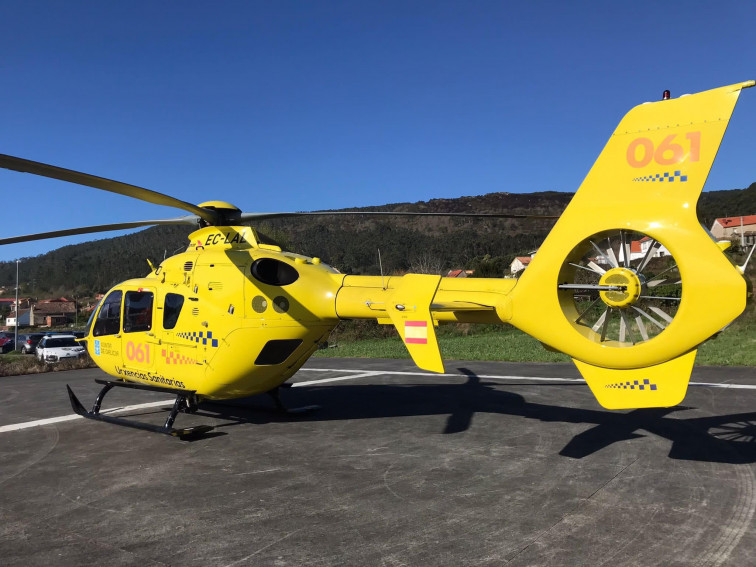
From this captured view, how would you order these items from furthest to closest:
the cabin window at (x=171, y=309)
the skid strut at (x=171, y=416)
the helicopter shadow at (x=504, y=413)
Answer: the cabin window at (x=171, y=309) → the skid strut at (x=171, y=416) → the helicopter shadow at (x=504, y=413)

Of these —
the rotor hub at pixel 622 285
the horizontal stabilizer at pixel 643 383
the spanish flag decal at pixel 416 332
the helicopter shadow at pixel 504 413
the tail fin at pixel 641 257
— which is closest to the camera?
the tail fin at pixel 641 257

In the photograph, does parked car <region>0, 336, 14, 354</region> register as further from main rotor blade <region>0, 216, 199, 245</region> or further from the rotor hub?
the rotor hub

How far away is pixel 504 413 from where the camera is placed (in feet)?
31.9

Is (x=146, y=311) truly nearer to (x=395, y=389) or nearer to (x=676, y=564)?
(x=395, y=389)

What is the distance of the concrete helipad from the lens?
4602mm

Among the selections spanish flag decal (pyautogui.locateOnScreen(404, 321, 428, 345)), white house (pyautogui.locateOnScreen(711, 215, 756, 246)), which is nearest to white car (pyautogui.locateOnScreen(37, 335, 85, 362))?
spanish flag decal (pyautogui.locateOnScreen(404, 321, 428, 345))

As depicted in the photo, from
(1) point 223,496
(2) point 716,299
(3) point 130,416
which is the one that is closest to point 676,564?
(2) point 716,299

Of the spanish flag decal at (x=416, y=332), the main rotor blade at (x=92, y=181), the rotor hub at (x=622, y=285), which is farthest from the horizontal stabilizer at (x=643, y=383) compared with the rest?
the main rotor blade at (x=92, y=181)

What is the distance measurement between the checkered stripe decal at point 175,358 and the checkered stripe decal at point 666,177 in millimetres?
6876

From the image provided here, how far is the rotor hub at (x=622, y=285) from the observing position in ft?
17.7

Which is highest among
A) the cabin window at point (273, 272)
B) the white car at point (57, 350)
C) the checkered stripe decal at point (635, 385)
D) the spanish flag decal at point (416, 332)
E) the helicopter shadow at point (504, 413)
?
the cabin window at point (273, 272)

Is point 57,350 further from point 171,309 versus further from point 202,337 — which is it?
point 202,337

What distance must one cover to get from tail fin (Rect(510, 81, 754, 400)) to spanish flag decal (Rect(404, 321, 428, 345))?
3.37 feet

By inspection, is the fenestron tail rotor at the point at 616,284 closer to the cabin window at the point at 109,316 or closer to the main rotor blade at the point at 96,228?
the main rotor blade at the point at 96,228
